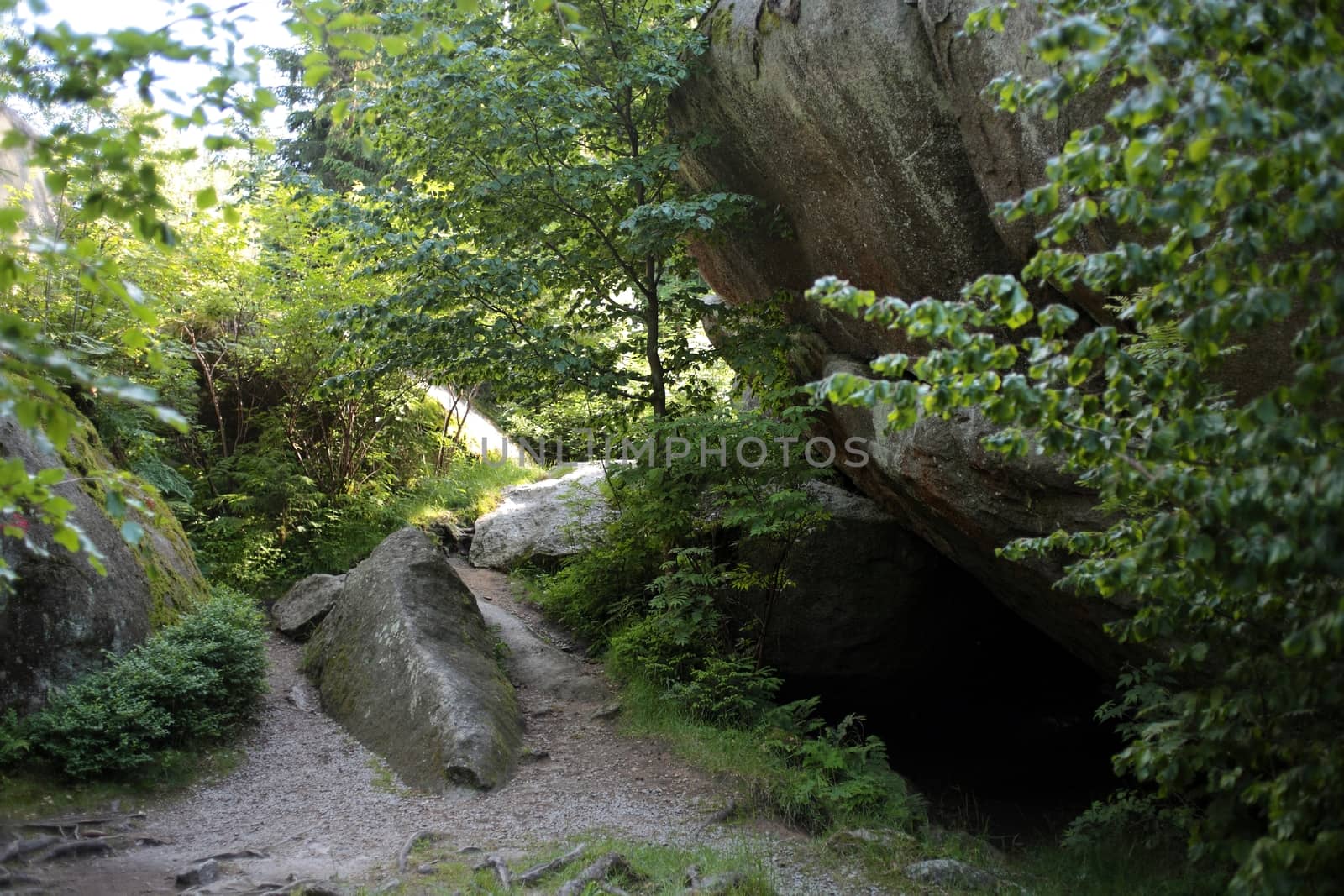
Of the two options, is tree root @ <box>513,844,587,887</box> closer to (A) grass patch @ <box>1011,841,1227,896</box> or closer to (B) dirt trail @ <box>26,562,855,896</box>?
(B) dirt trail @ <box>26,562,855,896</box>

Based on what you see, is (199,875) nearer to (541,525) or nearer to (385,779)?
(385,779)

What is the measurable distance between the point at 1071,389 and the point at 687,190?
737 cm

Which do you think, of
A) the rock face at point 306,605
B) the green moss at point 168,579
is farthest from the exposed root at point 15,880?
the rock face at point 306,605

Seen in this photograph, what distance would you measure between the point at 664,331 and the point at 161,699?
6.00 meters

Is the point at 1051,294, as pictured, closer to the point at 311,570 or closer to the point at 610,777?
the point at 610,777

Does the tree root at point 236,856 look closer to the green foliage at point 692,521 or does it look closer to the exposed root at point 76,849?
the exposed root at point 76,849

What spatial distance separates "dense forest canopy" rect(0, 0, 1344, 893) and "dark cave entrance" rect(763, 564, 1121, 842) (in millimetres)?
1553

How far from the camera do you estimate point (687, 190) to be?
10.3 metres

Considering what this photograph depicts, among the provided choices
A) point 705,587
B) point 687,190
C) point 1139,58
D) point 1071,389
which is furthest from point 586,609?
point 1139,58

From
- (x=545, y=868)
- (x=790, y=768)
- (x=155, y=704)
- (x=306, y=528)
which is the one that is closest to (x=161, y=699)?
(x=155, y=704)

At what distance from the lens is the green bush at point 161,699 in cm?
671

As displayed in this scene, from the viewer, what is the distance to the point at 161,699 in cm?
739

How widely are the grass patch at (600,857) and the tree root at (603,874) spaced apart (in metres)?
0.04

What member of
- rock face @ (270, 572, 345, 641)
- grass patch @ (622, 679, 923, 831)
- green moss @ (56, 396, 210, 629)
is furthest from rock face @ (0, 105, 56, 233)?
grass patch @ (622, 679, 923, 831)
